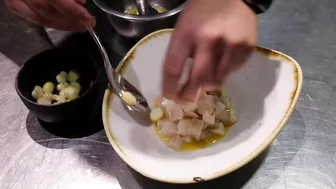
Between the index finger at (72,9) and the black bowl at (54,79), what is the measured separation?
0.12 metres

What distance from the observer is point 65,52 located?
3.03 ft

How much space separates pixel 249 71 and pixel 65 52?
0.35 m

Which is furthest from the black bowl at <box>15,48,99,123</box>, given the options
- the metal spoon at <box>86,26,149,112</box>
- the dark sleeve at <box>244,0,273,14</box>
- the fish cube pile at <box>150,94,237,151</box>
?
the dark sleeve at <box>244,0,273,14</box>

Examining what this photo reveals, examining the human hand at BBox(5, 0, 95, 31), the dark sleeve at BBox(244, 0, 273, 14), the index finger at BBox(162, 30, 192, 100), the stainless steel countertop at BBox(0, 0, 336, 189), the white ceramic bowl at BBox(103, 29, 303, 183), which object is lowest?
the stainless steel countertop at BBox(0, 0, 336, 189)

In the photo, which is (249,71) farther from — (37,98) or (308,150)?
(37,98)

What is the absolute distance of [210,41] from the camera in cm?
62

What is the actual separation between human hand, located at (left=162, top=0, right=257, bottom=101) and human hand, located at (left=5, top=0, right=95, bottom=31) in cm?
20

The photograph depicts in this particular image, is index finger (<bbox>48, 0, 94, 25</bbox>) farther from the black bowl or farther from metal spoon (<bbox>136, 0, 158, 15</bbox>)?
metal spoon (<bbox>136, 0, 158, 15</bbox>)

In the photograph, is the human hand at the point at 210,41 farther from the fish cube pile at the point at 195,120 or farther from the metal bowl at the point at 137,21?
the metal bowl at the point at 137,21

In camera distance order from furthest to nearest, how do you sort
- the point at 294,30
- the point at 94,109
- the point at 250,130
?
the point at 294,30
the point at 94,109
the point at 250,130

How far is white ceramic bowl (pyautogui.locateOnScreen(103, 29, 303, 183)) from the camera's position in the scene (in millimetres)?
732

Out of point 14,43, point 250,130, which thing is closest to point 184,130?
point 250,130

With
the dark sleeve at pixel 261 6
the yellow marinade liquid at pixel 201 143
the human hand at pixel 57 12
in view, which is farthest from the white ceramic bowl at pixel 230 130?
the dark sleeve at pixel 261 6

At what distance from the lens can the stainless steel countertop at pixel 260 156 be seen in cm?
80
